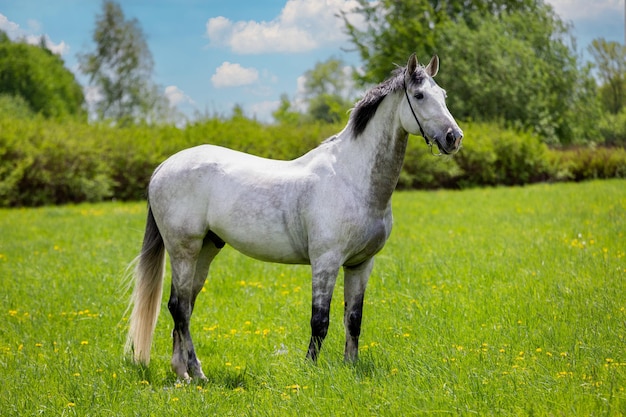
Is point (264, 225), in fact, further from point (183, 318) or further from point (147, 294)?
point (147, 294)

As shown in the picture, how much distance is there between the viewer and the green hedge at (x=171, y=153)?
18831 mm

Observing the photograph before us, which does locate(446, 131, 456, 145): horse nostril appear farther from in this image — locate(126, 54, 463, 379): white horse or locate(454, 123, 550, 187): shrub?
locate(454, 123, 550, 187): shrub

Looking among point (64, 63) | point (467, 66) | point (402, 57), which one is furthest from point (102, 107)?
point (467, 66)

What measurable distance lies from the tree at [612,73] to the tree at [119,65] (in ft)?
96.3

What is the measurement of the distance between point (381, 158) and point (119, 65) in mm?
42892

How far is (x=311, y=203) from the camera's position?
4.38m

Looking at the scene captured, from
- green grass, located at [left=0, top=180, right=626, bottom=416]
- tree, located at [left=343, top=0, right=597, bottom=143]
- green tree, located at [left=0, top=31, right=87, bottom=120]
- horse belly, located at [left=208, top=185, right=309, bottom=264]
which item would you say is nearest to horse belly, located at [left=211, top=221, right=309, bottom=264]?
horse belly, located at [left=208, top=185, right=309, bottom=264]

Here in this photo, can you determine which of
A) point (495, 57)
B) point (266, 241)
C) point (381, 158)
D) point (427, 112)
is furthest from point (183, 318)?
point (495, 57)

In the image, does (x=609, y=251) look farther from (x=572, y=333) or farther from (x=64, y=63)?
(x=64, y=63)

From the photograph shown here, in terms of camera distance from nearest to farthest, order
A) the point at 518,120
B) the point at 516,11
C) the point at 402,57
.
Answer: the point at 518,120
the point at 402,57
the point at 516,11

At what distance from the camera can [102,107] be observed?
44406 millimetres

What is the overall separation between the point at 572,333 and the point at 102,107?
144ft

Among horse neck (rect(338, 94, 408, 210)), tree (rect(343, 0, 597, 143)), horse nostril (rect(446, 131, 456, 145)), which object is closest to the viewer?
horse nostril (rect(446, 131, 456, 145))

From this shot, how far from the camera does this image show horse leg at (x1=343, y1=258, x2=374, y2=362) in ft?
15.2
